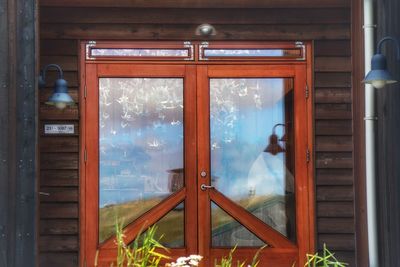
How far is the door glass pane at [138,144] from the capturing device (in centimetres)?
486

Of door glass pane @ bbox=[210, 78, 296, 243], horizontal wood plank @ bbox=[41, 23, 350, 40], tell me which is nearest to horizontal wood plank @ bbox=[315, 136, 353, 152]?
door glass pane @ bbox=[210, 78, 296, 243]

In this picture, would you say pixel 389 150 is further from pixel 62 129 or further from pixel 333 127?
pixel 62 129

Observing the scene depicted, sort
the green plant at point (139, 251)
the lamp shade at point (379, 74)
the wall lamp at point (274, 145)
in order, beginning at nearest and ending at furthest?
the green plant at point (139, 251), the lamp shade at point (379, 74), the wall lamp at point (274, 145)

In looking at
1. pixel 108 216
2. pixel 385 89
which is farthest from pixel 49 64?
pixel 385 89

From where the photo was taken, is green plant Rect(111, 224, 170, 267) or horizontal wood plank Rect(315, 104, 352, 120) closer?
green plant Rect(111, 224, 170, 267)

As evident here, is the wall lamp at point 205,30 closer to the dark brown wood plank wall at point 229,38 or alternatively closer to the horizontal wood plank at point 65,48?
the dark brown wood plank wall at point 229,38

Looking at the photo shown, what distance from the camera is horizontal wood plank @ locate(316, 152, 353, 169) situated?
192 inches

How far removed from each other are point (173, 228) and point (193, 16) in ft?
6.71

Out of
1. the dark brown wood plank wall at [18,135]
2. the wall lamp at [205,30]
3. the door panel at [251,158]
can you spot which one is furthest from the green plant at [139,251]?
the wall lamp at [205,30]

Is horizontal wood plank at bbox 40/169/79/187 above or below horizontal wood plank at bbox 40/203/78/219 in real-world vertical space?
above

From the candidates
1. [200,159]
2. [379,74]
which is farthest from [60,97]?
[379,74]

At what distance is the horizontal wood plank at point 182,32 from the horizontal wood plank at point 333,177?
4.27 ft

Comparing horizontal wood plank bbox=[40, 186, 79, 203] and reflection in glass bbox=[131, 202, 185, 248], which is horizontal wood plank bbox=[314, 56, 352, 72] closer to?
reflection in glass bbox=[131, 202, 185, 248]

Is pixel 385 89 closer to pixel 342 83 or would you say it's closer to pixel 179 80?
pixel 342 83
